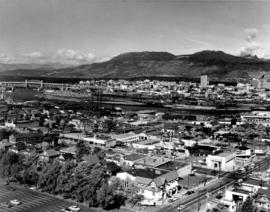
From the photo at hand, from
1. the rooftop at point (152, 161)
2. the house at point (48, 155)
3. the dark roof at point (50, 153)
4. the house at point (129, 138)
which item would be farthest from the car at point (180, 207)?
the house at point (129, 138)

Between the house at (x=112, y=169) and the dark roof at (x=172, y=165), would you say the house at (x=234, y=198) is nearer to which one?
the dark roof at (x=172, y=165)

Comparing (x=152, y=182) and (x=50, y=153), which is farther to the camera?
(x=50, y=153)

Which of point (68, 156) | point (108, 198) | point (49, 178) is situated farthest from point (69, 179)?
point (68, 156)

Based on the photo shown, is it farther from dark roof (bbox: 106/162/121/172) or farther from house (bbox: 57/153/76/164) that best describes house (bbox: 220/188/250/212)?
house (bbox: 57/153/76/164)

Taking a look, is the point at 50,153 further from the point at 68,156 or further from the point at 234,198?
the point at 234,198

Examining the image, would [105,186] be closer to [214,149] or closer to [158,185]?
[158,185]

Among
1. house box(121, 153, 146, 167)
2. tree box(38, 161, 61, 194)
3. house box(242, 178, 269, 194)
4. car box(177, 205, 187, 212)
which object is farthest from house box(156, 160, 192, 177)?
tree box(38, 161, 61, 194)
